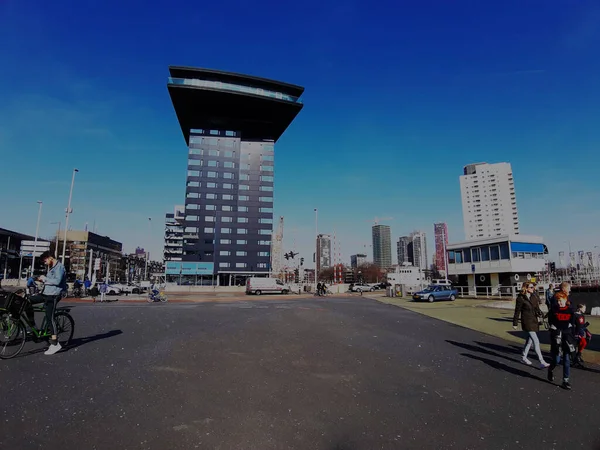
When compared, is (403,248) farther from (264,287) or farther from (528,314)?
(528,314)

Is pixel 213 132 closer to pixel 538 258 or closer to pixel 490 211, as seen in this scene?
pixel 538 258

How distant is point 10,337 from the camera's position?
22.1 feet

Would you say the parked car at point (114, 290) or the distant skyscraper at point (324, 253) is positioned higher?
the distant skyscraper at point (324, 253)

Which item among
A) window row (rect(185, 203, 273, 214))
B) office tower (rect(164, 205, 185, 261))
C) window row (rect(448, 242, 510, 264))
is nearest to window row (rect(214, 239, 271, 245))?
window row (rect(185, 203, 273, 214))

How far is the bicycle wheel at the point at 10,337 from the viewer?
6.60m

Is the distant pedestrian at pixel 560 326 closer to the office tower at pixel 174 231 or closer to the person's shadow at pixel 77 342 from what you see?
the person's shadow at pixel 77 342

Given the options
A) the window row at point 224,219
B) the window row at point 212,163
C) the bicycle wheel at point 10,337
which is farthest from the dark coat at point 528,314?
the window row at point 212,163

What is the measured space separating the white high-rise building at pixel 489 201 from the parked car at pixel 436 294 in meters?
136

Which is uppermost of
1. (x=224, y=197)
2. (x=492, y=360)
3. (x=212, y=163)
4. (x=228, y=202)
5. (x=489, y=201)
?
(x=489, y=201)

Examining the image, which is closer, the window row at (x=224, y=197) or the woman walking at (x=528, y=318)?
the woman walking at (x=528, y=318)

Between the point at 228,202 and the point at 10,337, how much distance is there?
9084 cm

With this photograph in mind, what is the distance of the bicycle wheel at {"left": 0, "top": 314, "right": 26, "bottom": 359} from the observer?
21.7 ft

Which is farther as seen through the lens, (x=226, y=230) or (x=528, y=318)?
(x=226, y=230)

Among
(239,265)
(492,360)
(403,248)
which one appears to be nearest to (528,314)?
(492,360)
